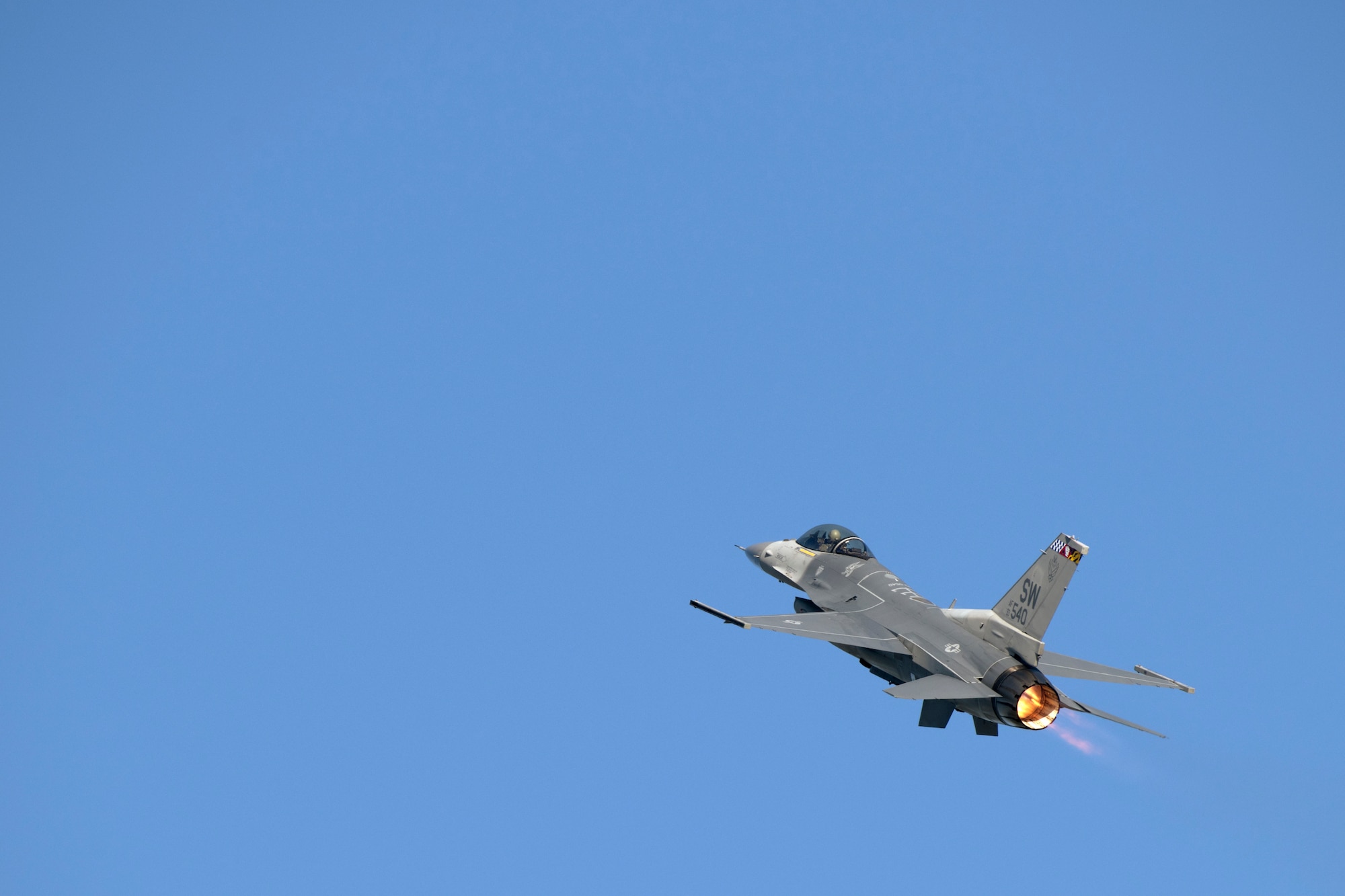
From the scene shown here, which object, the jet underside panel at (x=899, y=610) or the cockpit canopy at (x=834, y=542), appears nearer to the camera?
the jet underside panel at (x=899, y=610)

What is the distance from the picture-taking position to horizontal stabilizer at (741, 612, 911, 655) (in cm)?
3625

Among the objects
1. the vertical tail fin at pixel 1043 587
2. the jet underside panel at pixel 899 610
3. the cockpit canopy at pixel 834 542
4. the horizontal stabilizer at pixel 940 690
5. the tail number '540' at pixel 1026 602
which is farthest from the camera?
the cockpit canopy at pixel 834 542

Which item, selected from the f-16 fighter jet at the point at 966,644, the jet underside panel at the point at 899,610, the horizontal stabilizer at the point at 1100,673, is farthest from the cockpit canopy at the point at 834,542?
the horizontal stabilizer at the point at 1100,673

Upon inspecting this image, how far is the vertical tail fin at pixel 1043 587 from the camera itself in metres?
34.8

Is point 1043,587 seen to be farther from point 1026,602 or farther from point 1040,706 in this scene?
point 1040,706

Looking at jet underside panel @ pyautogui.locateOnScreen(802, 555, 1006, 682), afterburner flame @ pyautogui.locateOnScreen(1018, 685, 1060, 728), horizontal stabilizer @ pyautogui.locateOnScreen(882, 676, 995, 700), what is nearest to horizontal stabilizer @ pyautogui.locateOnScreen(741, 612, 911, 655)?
jet underside panel @ pyautogui.locateOnScreen(802, 555, 1006, 682)

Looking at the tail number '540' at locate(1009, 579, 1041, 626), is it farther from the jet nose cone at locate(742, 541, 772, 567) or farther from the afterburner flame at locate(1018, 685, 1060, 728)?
the jet nose cone at locate(742, 541, 772, 567)

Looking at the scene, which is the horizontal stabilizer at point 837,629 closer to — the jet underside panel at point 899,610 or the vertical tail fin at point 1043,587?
the jet underside panel at point 899,610

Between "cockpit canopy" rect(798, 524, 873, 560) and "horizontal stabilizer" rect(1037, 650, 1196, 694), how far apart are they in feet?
21.7

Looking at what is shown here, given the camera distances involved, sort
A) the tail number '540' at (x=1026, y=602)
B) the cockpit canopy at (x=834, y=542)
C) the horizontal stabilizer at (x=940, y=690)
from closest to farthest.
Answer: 1. the horizontal stabilizer at (x=940, y=690)
2. the tail number '540' at (x=1026, y=602)
3. the cockpit canopy at (x=834, y=542)

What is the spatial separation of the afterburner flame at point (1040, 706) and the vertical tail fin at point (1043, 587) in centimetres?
180

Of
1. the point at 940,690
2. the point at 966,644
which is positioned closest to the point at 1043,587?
the point at 966,644

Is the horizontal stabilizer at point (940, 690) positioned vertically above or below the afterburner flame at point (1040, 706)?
above

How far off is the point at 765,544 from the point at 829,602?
4633 mm
